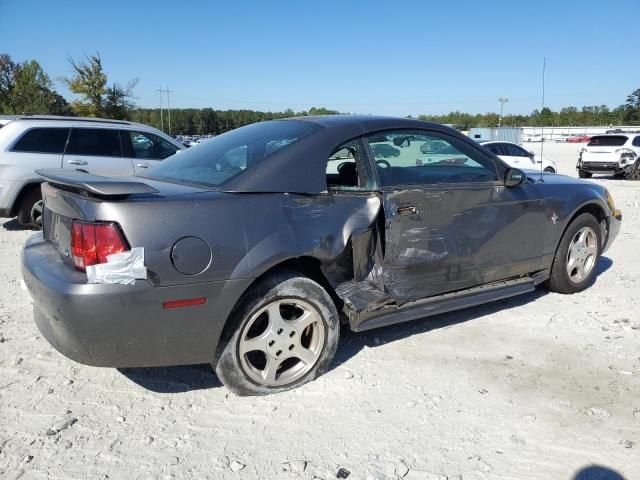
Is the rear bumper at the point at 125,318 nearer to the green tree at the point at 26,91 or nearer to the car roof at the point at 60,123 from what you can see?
the car roof at the point at 60,123

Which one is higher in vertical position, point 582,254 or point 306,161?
point 306,161

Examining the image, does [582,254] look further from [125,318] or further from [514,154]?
[514,154]

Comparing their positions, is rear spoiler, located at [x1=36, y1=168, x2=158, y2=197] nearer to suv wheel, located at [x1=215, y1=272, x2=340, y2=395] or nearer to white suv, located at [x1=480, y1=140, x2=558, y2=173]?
suv wheel, located at [x1=215, y1=272, x2=340, y2=395]

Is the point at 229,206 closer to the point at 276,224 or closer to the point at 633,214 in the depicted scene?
the point at 276,224

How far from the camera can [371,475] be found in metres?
2.41

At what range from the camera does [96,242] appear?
8.43 ft

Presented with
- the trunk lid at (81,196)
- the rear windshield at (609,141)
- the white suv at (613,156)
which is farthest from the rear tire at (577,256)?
the rear windshield at (609,141)

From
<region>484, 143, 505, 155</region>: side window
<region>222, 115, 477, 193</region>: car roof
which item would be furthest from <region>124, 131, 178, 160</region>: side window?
<region>484, 143, 505, 155</region>: side window

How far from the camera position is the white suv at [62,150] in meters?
7.48

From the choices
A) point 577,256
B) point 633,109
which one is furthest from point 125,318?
point 633,109

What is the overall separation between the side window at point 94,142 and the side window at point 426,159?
19.8 feet

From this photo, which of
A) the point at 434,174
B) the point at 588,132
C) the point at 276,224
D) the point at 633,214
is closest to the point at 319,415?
the point at 276,224

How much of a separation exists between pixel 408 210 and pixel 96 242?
1.91 meters

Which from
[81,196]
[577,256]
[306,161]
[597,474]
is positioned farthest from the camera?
[577,256]
